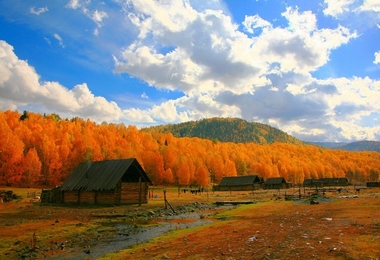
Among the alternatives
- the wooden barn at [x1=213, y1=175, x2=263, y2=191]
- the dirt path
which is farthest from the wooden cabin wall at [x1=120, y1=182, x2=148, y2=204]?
the wooden barn at [x1=213, y1=175, x2=263, y2=191]

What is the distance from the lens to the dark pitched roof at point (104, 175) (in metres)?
40.7

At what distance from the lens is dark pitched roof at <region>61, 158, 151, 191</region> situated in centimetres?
4067

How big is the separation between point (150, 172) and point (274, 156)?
110076 millimetres

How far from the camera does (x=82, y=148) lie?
99062mm

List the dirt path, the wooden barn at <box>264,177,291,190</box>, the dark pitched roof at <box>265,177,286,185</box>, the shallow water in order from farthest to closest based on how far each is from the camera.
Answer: the dark pitched roof at <box>265,177,286,185</box>, the wooden barn at <box>264,177,291,190</box>, the shallow water, the dirt path

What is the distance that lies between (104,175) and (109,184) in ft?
9.08

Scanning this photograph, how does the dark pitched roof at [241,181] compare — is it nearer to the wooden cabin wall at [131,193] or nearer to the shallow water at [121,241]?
the wooden cabin wall at [131,193]


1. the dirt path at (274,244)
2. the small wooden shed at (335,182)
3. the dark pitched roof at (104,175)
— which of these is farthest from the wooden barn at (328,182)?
the dirt path at (274,244)

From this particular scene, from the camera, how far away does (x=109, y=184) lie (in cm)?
4003

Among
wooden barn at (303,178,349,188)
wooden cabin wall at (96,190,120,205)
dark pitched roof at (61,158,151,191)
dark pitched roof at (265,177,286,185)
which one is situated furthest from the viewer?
wooden barn at (303,178,349,188)

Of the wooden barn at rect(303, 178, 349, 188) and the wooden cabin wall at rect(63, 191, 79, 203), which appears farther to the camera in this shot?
the wooden barn at rect(303, 178, 349, 188)

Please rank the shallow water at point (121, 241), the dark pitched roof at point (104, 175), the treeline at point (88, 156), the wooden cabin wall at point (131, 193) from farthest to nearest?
the treeline at point (88, 156) < the wooden cabin wall at point (131, 193) < the dark pitched roof at point (104, 175) < the shallow water at point (121, 241)

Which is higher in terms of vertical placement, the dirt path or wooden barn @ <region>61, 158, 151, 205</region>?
wooden barn @ <region>61, 158, 151, 205</region>

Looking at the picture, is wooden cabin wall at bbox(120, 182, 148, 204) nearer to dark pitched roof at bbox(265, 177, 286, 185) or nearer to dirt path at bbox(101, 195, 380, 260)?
dirt path at bbox(101, 195, 380, 260)
